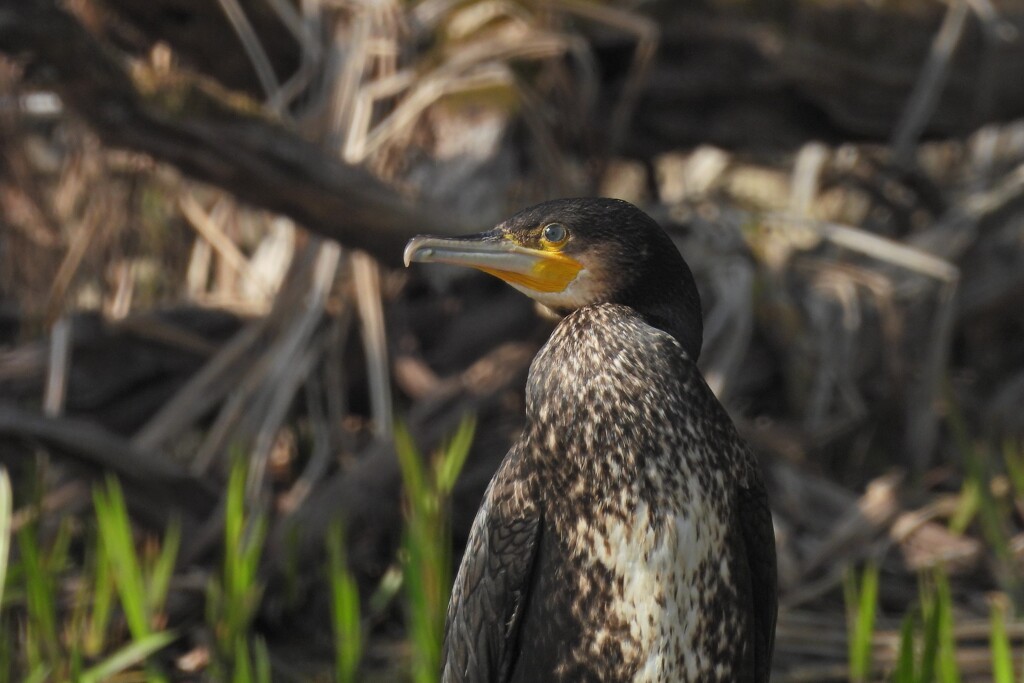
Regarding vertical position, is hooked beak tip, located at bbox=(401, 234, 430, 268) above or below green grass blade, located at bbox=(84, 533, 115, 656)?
above

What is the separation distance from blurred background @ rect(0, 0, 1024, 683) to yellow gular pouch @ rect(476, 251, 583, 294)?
2.12 ft

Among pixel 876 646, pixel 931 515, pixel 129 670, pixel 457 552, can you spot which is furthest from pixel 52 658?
pixel 931 515

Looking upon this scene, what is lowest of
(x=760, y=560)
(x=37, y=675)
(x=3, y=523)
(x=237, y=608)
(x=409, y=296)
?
(x=37, y=675)

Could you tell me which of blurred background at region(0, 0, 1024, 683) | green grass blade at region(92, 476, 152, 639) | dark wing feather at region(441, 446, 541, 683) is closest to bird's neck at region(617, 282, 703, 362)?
dark wing feather at region(441, 446, 541, 683)

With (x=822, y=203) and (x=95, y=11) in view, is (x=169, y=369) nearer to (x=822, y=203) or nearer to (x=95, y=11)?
(x=95, y=11)

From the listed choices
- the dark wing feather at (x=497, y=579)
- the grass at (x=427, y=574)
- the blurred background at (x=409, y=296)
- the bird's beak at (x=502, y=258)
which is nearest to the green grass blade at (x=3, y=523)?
the blurred background at (x=409, y=296)

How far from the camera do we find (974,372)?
15.5ft

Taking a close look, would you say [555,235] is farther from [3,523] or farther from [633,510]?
[3,523]

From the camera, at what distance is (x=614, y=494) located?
1767 millimetres

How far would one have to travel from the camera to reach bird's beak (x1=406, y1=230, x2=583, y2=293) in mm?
1848

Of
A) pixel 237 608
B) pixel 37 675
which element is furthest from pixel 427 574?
pixel 37 675

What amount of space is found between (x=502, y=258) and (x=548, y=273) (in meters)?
0.08

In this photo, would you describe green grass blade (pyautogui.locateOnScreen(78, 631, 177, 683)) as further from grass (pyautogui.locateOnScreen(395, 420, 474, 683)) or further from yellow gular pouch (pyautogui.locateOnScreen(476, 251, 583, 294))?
yellow gular pouch (pyautogui.locateOnScreen(476, 251, 583, 294))

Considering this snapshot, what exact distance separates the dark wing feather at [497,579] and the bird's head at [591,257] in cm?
27
